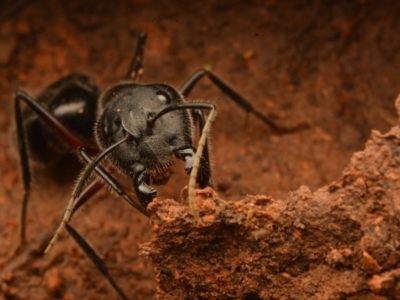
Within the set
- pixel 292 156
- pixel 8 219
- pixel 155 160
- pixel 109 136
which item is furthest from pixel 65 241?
pixel 292 156

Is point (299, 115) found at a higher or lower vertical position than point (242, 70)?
lower

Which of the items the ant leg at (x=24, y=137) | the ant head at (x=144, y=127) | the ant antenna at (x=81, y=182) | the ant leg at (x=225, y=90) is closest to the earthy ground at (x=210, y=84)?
the ant leg at (x=225, y=90)

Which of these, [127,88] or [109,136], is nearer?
[109,136]

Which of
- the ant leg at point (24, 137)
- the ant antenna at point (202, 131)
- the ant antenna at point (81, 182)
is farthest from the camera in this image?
the ant leg at point (24, 137)

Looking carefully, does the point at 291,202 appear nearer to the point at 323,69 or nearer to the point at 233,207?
the point at 233,207

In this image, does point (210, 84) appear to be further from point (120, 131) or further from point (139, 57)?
point (120, 131)

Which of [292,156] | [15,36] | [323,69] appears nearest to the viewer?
[292,156]

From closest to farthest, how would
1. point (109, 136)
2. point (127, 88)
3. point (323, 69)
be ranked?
point (109, 136) < point (127, 88) < point (323, 69)

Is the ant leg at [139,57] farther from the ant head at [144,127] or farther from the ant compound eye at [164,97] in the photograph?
the ant compound eye at [164,97]
